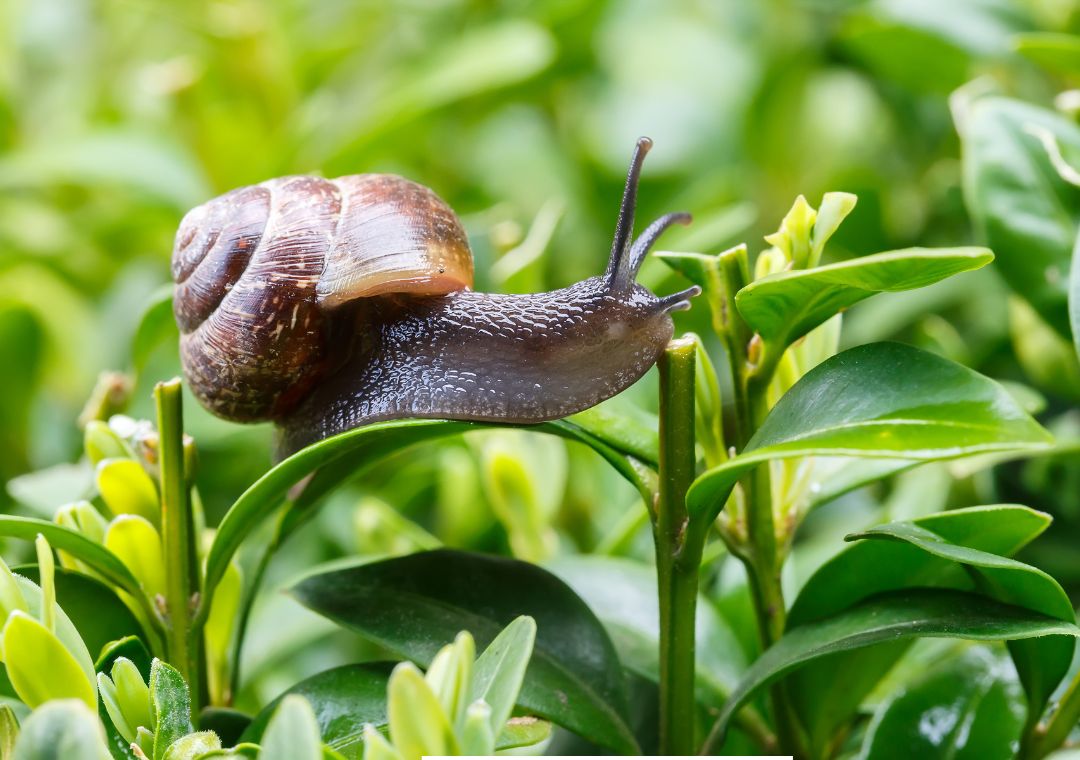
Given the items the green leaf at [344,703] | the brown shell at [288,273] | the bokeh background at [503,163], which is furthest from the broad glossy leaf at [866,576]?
the brown shell at [288,273]

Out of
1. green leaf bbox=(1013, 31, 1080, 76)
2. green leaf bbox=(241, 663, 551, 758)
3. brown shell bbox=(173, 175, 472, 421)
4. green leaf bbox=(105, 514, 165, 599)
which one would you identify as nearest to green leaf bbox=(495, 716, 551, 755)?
green leaf bbox=(241, 663, 551, 758)

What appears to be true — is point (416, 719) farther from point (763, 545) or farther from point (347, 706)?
point (763, 545)

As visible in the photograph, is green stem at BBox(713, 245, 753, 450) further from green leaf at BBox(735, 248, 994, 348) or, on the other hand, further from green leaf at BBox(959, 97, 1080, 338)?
green leaf at BBox(959, 97, 1080, 338)

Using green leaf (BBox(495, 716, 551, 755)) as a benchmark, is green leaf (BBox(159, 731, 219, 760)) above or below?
above

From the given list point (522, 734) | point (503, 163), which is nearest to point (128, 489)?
point (522, 734)

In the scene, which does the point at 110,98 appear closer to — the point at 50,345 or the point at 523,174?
the point at 50,345

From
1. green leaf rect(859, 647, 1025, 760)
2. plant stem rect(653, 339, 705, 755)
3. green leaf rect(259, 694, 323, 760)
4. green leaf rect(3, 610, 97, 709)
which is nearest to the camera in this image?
green leaf rect(259, 694, 323, 760)
